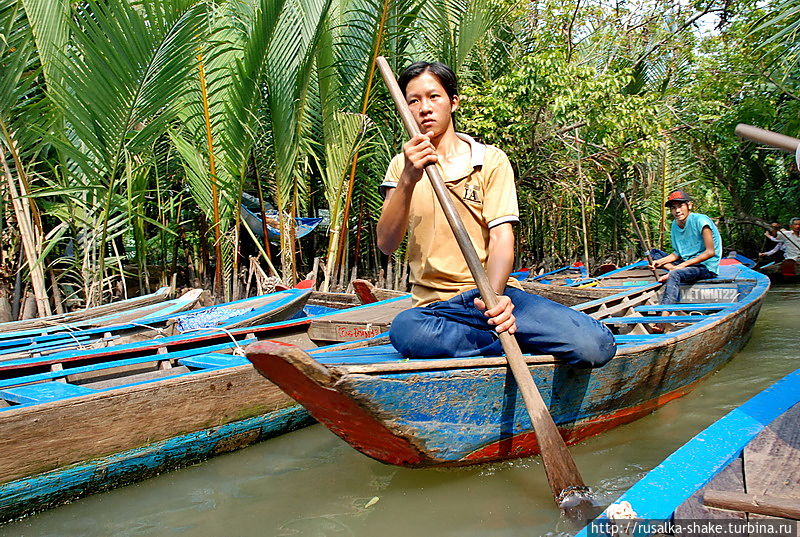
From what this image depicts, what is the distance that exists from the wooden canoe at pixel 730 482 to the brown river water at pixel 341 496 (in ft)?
2.80

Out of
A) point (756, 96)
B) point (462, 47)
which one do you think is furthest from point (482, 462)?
point (756, 96)

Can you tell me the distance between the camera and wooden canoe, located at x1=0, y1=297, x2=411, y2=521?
103 inches

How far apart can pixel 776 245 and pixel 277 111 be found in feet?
35.8

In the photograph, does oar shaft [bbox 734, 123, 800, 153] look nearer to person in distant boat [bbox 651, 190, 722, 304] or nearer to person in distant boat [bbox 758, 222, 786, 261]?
person in distant boat [bbox 651, 190, 722, 304]

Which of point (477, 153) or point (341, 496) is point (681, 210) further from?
point (341, 496)

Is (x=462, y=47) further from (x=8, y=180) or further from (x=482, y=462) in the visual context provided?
(x=482, y=462)

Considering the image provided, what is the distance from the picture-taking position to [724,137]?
40.6ft

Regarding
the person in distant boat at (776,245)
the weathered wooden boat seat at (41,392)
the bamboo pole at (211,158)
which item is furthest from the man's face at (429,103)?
the person in distant boat at (776,245)

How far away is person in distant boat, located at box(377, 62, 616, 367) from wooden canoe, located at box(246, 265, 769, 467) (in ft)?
0.44

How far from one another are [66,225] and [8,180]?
57cm

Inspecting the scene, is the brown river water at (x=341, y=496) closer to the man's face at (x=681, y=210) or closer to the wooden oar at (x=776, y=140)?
the wooden oar at (x=776, y=140)

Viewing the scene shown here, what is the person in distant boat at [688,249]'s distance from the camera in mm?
5645

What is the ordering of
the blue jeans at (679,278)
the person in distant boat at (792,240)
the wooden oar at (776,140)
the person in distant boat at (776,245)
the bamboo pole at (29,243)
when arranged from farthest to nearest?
the person in distant boat at (776,245)
the person in distant boat at (792,240)
the blue jeans at (679,278)
the bamboo pole at (29,243)
the wooden oar at (776,140)

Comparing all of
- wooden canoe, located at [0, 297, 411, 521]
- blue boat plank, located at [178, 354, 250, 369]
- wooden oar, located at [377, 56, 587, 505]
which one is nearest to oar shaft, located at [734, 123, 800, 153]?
wooden oar, located at [377, 56, 587, 505]
